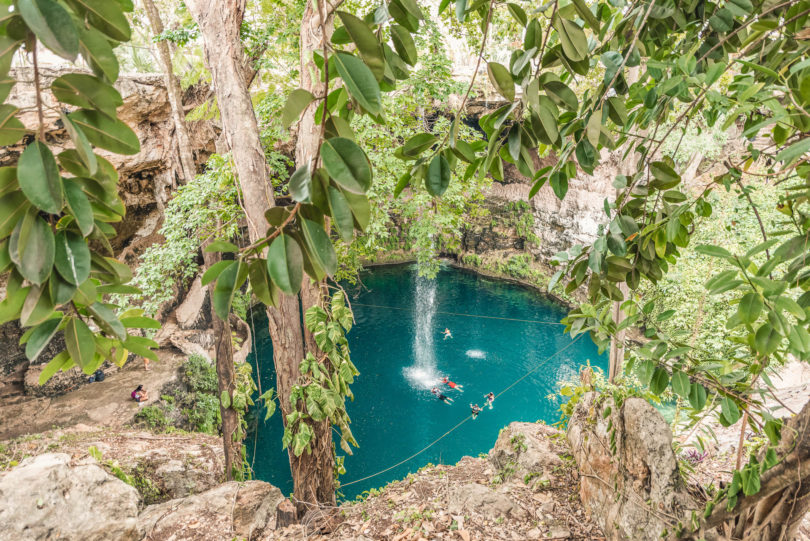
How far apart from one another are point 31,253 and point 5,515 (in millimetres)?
2773

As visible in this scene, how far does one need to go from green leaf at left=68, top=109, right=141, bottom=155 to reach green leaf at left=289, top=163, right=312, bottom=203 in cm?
17

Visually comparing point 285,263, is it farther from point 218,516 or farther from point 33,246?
point 218,516

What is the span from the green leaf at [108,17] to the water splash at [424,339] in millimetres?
8144

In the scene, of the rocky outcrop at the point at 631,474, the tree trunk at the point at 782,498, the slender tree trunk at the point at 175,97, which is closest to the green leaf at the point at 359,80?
the tree trunk at the point at 782,498

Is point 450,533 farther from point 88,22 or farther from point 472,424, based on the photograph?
point 472,424

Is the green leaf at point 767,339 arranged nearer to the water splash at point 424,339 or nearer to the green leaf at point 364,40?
the green leaf at point 364,40

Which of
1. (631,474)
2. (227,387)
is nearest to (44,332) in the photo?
(631,474)

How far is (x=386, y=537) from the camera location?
6.89ft

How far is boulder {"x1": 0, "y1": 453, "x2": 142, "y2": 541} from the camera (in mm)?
2129

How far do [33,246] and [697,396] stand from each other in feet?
4.08

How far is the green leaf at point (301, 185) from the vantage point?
1.34 ft

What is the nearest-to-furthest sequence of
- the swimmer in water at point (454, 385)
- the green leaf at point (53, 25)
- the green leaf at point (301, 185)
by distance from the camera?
the green leaf at point (53, 25) < the green leaf at point (301, 185) < the swimmer in water at point (454, 385)

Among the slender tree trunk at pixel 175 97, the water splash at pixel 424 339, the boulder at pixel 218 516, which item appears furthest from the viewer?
the water splash at pixel 424 339

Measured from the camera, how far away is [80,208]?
0.40m
